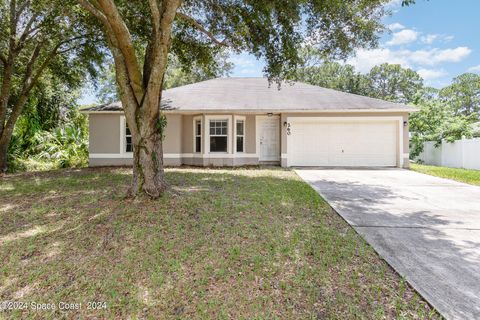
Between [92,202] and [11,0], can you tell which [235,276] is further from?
[11,0]

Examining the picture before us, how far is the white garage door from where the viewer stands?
46.0 ft

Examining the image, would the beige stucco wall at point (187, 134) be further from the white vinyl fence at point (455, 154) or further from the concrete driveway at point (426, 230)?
the white vinyl fence at point (455, 154)

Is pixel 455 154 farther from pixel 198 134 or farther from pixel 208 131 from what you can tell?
pixel 198 134

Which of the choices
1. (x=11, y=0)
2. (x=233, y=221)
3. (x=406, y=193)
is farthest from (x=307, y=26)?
(x=11, y=0)

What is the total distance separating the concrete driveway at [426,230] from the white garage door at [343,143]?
4.84m

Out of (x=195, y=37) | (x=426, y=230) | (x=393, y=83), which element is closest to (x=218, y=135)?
(x=195, y=37)

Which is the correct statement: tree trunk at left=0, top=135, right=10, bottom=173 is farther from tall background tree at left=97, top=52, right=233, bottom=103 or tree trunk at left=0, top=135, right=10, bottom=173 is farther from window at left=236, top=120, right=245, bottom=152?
window at left=236, top=120, right=245, bottom=152

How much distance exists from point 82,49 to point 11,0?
2677 mm

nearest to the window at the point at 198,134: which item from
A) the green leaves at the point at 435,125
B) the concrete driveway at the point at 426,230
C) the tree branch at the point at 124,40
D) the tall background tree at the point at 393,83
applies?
the concrete driveway at the point at 426,230

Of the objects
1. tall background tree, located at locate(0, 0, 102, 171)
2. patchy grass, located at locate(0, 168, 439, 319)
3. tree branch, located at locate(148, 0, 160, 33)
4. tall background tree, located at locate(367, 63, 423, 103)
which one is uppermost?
tall background tree, located at locate(367, 63, 423, 103)

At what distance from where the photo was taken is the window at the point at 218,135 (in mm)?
13708

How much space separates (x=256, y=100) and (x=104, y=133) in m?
7.50

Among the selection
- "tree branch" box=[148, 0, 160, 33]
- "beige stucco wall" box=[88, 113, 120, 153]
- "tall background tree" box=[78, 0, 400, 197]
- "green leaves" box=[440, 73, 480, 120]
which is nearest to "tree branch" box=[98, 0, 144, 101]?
"tall background tree" box=[78, 0, 400, 197]

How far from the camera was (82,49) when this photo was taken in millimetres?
11688
